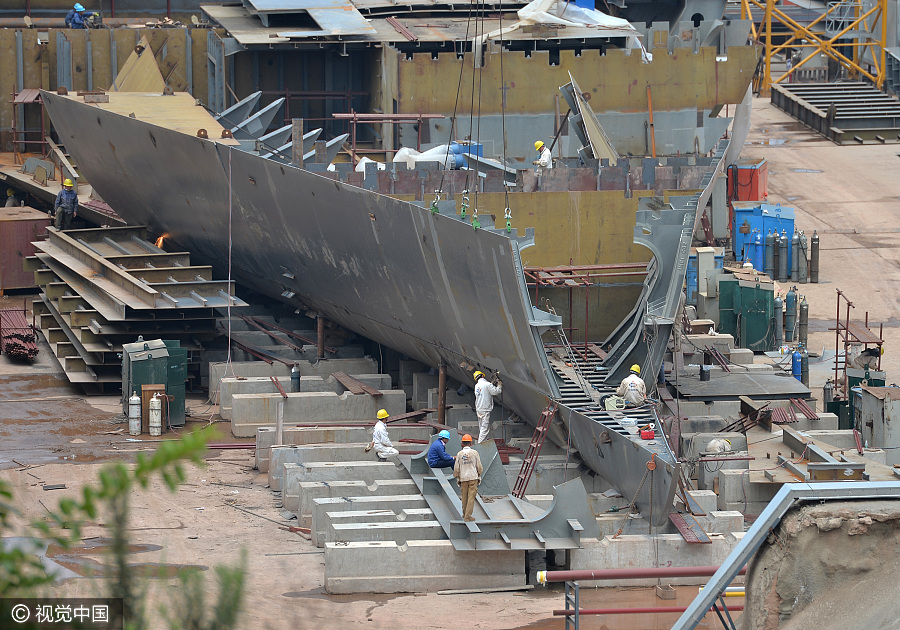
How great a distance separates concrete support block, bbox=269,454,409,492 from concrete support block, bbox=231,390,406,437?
1986 millimetres

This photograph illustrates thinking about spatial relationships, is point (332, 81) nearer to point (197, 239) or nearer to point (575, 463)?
point (197, 239)

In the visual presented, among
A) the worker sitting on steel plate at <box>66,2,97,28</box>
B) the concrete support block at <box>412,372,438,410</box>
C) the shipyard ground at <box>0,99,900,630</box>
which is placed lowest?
the shipyard ground at <box>0,99,900,630</box>

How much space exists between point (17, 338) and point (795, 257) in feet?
44.6

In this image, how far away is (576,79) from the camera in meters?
24.5

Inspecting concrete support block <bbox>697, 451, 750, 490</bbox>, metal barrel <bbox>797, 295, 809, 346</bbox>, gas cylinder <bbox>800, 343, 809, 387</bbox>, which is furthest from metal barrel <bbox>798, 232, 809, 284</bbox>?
concrete support block <bbox>697, 451, 750, 490</bbox>

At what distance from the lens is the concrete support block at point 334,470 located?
1650cm

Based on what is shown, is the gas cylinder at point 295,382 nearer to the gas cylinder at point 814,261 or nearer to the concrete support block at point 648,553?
→ the concrete support block at point 648,553

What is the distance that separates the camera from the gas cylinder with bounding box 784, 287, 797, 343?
74.4 feet

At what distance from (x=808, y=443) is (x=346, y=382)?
6.53 meters

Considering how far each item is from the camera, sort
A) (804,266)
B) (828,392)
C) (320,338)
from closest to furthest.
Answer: (828,392) < (320,338) < (804,266)

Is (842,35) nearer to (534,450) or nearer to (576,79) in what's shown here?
(576,79)

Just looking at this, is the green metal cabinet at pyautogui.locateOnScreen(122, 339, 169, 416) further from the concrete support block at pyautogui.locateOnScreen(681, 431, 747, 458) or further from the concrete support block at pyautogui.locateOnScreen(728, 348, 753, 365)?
the concrete support block at pyautogui.locateOnScreen(728, 348, 753, 365)

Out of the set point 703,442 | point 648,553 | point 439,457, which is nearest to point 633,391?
point 703,442

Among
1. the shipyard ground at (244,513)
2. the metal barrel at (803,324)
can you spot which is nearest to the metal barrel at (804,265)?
the shipyard ground at (244,513)
